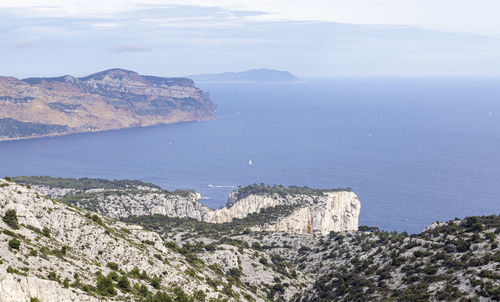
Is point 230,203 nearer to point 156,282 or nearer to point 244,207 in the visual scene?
point 244,207

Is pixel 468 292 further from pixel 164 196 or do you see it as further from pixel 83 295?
pixel 164 196

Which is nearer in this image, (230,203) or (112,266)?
(112,266)

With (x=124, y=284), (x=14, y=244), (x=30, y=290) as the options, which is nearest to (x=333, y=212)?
(x=124, y=284)

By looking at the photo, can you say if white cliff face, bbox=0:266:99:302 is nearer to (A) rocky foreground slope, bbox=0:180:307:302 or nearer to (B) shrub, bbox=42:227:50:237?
(A) rocky foreground slope, bbox=0:180:307:302

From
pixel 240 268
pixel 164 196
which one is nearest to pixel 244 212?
pixel 164 196

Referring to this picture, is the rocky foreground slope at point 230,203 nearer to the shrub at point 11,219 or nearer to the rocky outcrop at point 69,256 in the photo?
the rocky outcrop at point 69,256

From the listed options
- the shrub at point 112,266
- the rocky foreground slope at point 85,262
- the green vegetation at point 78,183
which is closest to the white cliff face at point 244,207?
the green vegetation at point 78,183
